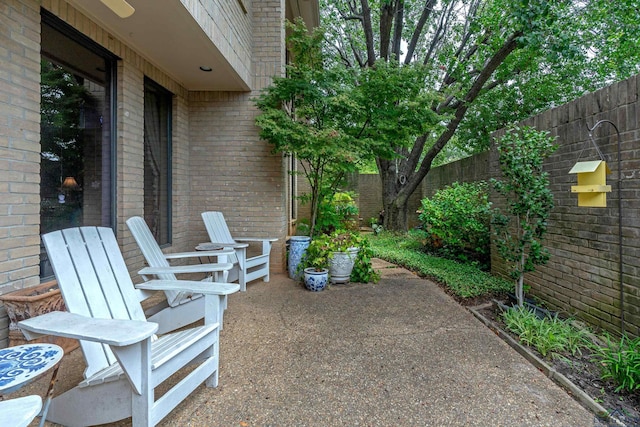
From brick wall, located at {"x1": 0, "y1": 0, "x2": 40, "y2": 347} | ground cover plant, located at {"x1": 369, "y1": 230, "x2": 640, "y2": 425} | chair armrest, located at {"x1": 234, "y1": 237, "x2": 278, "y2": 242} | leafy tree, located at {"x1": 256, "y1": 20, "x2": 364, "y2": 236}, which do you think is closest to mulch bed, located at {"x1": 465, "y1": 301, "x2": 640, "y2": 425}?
ground cover plant, located at {"x1": 369, "y1": 230, "x2": 640, "y2": 425}

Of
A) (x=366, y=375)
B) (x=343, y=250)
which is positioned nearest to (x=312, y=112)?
(x=343, y=250)

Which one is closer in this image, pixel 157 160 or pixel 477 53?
pixel 157 160

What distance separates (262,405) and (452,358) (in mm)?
1400

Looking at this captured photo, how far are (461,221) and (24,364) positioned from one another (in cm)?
541

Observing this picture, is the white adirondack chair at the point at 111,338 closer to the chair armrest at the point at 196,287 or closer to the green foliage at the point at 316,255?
the chair armrest at the point at 196,287

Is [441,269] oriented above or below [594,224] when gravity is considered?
below

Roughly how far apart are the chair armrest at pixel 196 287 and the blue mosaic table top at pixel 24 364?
31.5 inches

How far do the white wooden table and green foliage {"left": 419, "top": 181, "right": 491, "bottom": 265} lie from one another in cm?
514

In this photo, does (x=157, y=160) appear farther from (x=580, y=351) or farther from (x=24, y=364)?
(x=580, y=351)

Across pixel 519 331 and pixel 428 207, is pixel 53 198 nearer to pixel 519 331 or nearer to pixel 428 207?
pixel 519 331

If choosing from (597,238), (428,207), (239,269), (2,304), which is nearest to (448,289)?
(597,238)

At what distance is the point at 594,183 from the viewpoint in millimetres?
2459

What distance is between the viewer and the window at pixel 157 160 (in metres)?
3.88

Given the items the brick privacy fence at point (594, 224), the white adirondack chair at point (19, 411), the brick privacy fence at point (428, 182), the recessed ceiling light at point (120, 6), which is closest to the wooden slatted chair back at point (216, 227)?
the recessed ceiling light at point (120, 6)
